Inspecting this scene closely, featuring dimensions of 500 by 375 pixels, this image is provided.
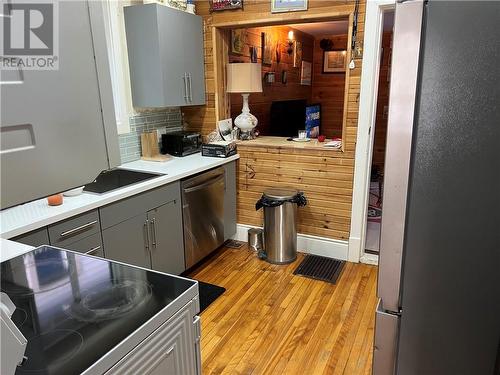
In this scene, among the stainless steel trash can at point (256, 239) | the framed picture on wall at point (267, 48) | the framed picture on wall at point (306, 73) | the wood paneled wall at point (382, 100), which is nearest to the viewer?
the stainless steel trash can at point (256, 239)

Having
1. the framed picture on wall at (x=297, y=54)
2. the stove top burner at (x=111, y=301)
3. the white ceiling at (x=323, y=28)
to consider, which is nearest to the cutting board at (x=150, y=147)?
the stove top burner at (x=111, y=301)

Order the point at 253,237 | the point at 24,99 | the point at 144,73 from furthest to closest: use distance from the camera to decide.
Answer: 1. the point at 253,237
2. the point at 144,73
3. the point at 24,99

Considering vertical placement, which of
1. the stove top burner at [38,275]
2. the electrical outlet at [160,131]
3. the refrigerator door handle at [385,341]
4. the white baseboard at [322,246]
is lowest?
the white baseboard at [322,246]

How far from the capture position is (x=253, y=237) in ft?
11.4

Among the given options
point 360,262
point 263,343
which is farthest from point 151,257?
point 360,262

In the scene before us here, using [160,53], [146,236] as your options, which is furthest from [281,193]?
[160,53]

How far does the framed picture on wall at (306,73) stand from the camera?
643 centimetres

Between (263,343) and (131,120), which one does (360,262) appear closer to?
(263,343)

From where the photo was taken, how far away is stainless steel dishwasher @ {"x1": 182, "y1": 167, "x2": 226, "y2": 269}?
2873mm

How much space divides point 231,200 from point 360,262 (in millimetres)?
1310

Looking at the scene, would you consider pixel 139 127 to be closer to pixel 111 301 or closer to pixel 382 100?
pixel 111 301

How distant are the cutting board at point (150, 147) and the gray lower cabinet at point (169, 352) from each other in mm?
2099

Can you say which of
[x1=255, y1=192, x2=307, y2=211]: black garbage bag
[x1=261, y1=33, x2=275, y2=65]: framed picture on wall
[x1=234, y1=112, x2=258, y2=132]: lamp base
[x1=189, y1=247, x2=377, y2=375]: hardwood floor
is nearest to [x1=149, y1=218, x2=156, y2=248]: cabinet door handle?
[x1=189, y1=247, x2=377, y2=375]: hardwood floor

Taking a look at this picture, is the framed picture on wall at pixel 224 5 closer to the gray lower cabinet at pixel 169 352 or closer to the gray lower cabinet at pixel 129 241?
the gray lower cabinet at pixel 129 241
